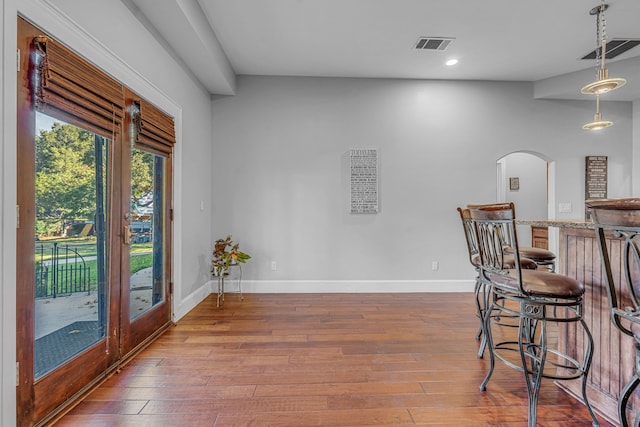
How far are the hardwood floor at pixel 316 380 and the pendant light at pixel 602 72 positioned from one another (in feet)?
7.57

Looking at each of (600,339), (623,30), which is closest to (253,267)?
(600,339)

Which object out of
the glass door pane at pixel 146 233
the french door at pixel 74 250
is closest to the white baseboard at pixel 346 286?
the glass door pane at pixel 146 233

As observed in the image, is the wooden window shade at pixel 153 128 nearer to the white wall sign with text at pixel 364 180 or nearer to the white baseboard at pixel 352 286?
the white baseboard at pixel 352 286

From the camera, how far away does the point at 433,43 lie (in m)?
3.36

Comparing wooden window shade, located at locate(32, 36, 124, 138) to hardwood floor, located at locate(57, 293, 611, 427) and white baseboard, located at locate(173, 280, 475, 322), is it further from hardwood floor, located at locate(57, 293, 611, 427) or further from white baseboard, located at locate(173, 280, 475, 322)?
white baseboard, located at locate(173, 280, 475, 322)

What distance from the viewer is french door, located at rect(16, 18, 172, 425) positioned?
4.84ft

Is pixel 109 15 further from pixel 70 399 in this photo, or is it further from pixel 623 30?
pixel 623 30

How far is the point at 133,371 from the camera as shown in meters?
2.14

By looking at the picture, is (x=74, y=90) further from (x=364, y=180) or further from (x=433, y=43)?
(x=433, y=43)

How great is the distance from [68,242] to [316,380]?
68.2 inches

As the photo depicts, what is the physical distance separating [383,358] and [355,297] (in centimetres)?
166

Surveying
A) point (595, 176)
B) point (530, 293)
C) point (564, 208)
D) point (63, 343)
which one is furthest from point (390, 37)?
point (63, 343)

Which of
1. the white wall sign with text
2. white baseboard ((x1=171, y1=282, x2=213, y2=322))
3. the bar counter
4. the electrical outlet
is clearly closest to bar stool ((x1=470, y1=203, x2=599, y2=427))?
the bar counter

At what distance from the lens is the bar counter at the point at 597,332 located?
159 centimetres
